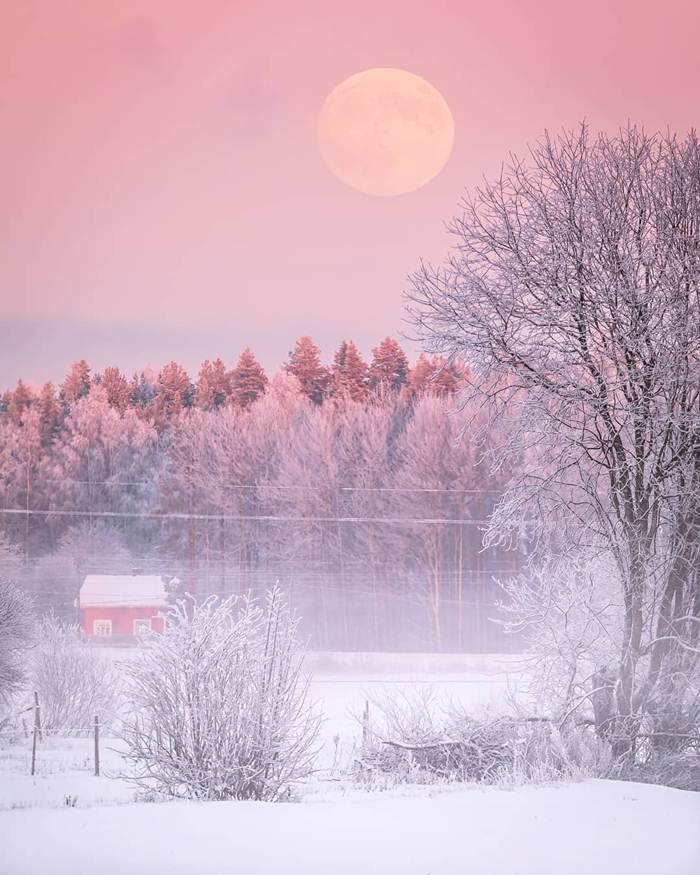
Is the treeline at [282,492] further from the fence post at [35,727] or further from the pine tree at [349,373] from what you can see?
the fence post at [35,727]

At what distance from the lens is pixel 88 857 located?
12.8 feet

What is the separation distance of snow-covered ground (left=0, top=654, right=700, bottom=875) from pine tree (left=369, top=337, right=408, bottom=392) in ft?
10.1

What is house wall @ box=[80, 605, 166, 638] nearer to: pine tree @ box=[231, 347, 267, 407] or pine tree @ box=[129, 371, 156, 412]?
pine tree @ box=[129, 371, 156, 412]

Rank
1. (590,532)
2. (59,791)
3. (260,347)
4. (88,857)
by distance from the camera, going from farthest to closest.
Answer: (260,347) → (590,532) → (59,791) → (88,857)

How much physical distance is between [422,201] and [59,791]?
12.5 feet

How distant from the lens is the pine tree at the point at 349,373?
6.82 metres

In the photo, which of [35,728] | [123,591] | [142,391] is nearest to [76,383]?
[142,391]

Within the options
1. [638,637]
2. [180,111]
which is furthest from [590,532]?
[180,111]

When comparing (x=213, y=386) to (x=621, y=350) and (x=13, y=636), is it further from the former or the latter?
(x=621, y=350)

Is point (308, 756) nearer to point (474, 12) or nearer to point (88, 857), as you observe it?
point (88, 857)

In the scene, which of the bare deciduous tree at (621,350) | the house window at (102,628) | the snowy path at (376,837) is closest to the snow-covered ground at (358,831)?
the snowy path at (376,837)

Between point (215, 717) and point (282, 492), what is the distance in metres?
3.52

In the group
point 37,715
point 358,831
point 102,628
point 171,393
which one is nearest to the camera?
point 358,831

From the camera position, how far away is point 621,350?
15.2 feet
